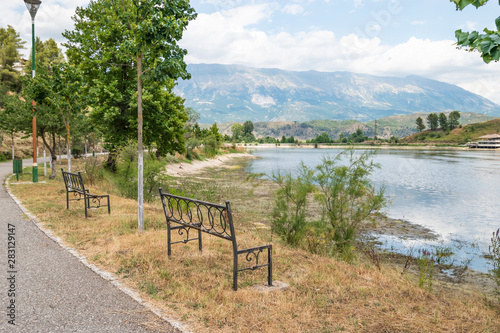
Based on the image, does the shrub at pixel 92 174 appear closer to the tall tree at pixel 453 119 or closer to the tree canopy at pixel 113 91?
the tree canopy at pixel 113 91

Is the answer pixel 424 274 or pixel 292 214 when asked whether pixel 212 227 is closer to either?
pixel 292 214

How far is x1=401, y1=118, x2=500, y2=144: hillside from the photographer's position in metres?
141

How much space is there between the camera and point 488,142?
126375mm

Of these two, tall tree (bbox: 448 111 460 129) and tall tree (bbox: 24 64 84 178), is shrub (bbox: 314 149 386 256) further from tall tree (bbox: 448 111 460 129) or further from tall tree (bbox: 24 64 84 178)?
tall tree (bbox: 448 111 460 129)

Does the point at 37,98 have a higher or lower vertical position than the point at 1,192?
higher

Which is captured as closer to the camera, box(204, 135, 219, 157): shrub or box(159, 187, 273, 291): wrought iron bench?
box(159, 187, 273, 291): wrought iron bench

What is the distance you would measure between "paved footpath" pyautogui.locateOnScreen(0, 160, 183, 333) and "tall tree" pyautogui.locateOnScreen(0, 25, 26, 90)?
63438 millimetres

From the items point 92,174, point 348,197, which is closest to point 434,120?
point 92,174

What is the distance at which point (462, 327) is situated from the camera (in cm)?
422

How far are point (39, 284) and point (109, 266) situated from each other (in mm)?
1054

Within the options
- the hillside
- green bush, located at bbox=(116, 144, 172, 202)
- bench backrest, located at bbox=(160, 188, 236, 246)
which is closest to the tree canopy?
green bush, located at bbox=(116, 144, 172, 202)

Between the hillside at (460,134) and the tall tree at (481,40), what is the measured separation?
158 metres

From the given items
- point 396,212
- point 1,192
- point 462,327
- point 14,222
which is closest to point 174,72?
point 14,222

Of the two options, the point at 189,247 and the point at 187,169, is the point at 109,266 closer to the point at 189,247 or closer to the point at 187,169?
the point at 189,247
